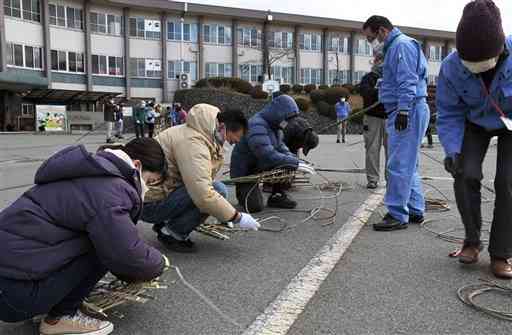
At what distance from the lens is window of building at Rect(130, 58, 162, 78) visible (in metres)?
43.7

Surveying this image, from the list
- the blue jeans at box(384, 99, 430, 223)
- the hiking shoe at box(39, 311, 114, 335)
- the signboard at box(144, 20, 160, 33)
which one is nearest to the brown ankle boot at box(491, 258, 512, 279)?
the blue jeans at box(384, 99, 430, 223)

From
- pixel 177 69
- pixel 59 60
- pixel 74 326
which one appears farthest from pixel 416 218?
pixel 177 69

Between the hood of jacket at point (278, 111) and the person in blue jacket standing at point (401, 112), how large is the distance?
1103mm

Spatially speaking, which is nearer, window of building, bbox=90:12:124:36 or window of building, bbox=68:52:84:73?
window of building, bbox=68:52:84:73

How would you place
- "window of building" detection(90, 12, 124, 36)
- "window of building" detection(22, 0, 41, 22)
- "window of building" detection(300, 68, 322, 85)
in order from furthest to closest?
"window of building" detection(300, 68, 322, 85), "window of building" detection(90, 12, 124, 36), "window of building" detection(22, 0, 41, 22)

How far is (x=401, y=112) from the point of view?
4.47 m

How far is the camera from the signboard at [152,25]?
144 feet

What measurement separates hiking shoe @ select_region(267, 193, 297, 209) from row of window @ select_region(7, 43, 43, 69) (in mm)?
34415

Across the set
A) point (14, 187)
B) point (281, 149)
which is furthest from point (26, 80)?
point (281, 149)

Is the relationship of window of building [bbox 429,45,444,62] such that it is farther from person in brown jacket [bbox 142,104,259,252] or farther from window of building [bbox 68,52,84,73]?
person in brown jacket [bbox 142,104,259,252]

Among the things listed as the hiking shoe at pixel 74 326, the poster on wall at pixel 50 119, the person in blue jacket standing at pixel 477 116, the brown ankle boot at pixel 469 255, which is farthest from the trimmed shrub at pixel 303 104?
the hiking shoe at pixel 74 326

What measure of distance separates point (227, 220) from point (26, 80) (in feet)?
108

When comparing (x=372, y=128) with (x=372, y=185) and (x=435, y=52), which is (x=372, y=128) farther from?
(x=435, y=52)

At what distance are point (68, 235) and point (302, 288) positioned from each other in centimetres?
148
